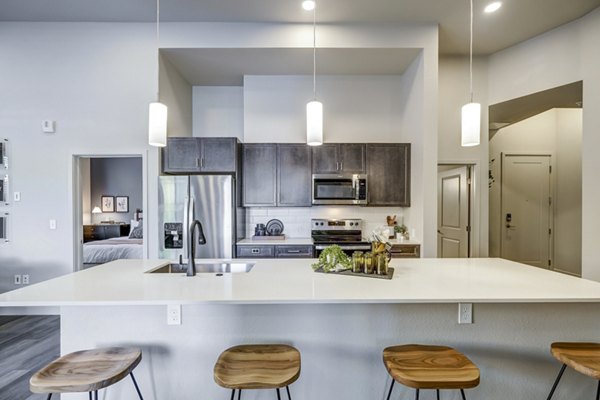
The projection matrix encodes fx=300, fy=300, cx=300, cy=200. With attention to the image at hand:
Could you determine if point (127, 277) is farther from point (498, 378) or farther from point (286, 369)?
point (498, 378)

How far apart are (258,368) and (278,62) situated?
11.6ft

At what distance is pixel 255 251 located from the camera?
3.60 m

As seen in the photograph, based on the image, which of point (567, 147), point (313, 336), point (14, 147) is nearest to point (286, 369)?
point (313, 336)

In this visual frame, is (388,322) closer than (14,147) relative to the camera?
Yes

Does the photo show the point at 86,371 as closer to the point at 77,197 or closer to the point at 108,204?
the point at 77,197

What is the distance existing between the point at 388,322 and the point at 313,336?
447mm

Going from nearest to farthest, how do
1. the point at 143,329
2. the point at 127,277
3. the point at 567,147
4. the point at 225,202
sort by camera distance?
the point at 143,329 < the point at 127,277 < the point at 225,202 < the point at 567,147

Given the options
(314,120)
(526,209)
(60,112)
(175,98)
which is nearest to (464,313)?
(314,120)

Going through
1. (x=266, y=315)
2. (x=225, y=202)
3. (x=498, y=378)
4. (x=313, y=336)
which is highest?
(x=225, y=202)

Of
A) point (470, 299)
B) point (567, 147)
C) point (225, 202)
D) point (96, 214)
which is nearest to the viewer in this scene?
point (470, 299)

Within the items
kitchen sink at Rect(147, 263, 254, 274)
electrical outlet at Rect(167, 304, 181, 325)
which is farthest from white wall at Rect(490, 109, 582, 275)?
electrical outlet at Rect(167, 304, 181, 325)

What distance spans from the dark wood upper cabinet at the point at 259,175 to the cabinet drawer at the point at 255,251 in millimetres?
600

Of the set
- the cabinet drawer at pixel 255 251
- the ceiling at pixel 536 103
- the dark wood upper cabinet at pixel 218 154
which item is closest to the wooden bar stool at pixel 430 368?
the cabinet drawer at pixel 255 251

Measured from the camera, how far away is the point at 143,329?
5.67 ft
